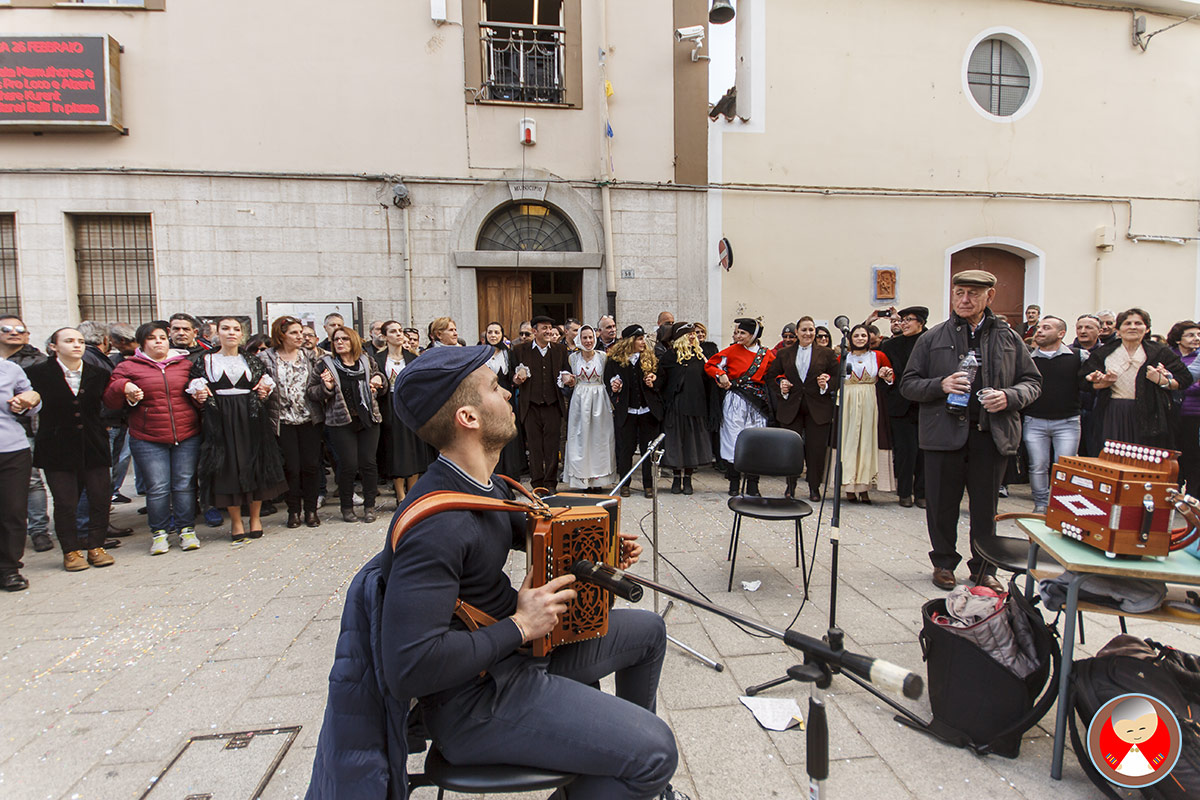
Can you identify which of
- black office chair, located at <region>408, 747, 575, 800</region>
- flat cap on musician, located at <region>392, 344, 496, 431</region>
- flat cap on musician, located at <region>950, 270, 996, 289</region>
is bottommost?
black office chair, located at <region>408, 747, 575, 800</region>

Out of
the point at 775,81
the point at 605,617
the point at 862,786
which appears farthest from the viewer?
the point at 775,81

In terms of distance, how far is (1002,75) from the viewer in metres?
11.2

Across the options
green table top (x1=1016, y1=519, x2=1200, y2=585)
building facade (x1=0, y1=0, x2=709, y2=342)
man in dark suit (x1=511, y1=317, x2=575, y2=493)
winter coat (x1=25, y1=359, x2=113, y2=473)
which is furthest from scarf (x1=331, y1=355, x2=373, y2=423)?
green table top (x1=1016, y1=519, x2=1200, y2=585)

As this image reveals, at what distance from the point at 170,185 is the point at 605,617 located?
1072 cm

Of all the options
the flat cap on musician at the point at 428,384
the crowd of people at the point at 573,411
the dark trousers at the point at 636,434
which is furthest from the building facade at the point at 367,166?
the flat cap on musician at the point at 428,384

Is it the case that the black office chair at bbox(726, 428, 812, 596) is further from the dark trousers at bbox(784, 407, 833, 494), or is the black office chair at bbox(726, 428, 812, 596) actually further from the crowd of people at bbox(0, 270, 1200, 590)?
the dark trousers at bbox(784, 407, 833, 494)

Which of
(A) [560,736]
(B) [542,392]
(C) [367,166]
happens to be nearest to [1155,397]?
(B) [542,392]

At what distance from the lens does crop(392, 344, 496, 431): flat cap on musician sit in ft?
5.82

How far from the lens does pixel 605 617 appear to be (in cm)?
194

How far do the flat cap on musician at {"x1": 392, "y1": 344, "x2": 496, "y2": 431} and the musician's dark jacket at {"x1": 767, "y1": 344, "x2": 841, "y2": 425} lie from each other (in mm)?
5772

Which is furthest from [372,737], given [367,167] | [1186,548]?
[367,167]

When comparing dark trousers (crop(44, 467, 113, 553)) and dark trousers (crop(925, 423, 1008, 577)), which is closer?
dark trousers (crop(925, 423, 1008, 577))

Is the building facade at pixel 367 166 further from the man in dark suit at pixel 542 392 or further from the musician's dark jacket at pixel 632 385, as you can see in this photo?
the musician's dark jacket at pixel 632 385

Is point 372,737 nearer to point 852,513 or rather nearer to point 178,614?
point 178,614
